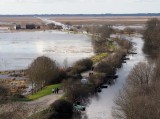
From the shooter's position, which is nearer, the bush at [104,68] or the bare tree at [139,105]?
the bare tree at [139,105]

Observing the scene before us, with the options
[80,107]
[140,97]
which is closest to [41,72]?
[80,107]

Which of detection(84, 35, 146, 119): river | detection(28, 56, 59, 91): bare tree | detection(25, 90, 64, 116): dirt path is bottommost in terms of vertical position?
detection(84, 35, 146, 119): river

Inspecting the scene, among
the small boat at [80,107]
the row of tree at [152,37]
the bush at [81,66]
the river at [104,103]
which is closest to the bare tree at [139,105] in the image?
the river at [104,103]

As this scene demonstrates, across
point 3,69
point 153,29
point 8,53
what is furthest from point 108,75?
point 153,29

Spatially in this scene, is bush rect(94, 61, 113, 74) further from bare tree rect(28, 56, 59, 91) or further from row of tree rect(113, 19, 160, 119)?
row of tree rect(113, 19, 160, 119)

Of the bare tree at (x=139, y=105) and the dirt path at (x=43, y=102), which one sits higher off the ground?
the bare tree at (x=139, y=105)

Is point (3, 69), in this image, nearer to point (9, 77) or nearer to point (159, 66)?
point (9, 77)

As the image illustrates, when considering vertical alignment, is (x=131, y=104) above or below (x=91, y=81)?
above

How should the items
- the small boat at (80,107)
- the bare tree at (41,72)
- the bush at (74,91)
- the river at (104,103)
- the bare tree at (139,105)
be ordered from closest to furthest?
the bare tree at (139,105) < the river at (104,103) < the small boat at (80,107) < the bush at (74,91) < the bare tree at (41,72)

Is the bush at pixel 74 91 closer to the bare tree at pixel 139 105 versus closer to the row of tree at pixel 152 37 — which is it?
the bare tree at pixel 139 105

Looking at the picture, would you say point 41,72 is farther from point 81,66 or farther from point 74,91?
point 81,66

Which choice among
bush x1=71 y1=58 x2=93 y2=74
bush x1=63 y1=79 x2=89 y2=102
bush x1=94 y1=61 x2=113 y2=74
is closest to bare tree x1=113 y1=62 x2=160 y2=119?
bush x1=63 y1=79 x2=89 y2=102
